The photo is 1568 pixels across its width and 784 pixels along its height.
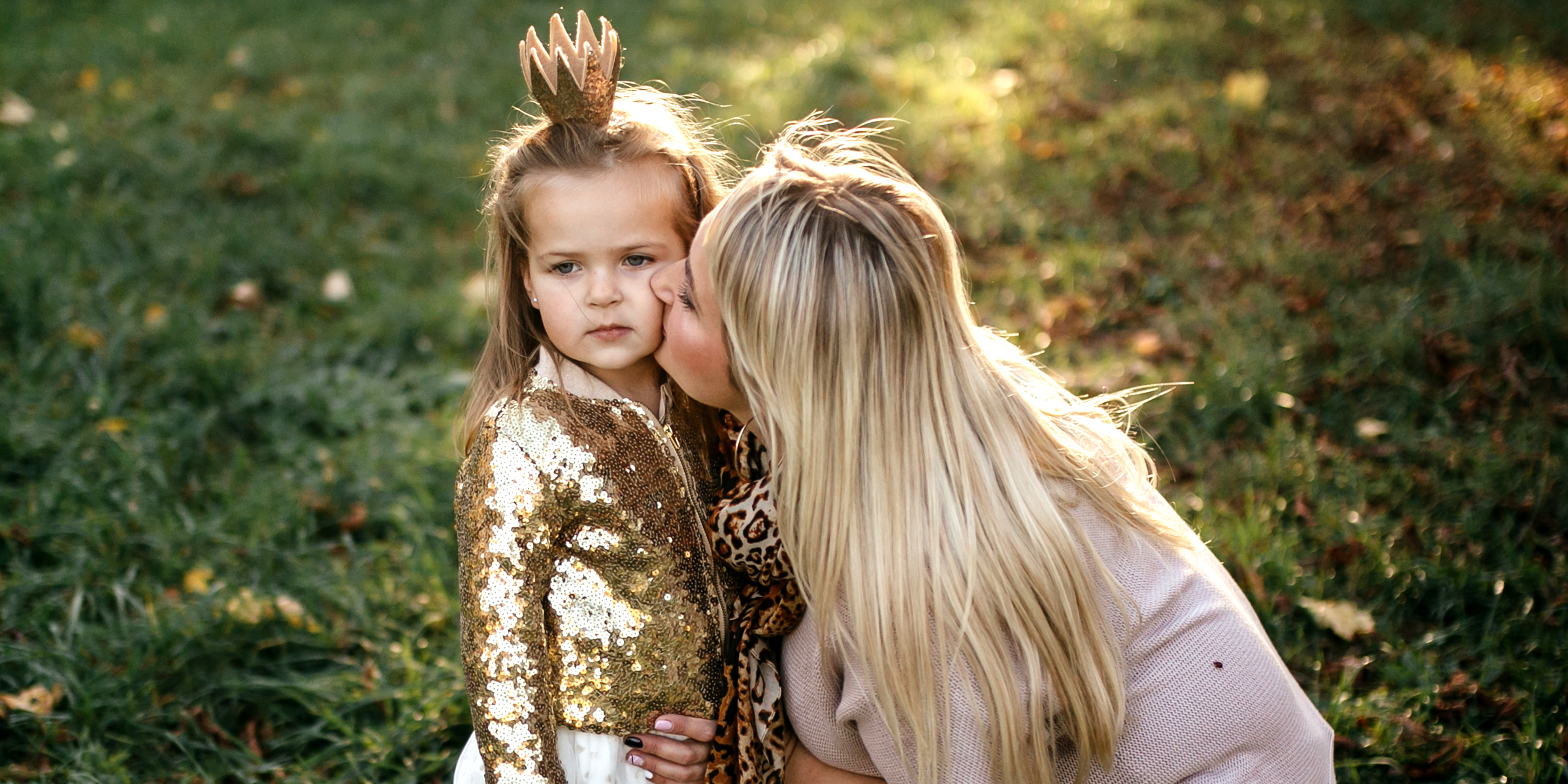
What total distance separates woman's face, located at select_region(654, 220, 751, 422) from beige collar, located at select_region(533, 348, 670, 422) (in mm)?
142

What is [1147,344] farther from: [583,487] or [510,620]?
[510,620]

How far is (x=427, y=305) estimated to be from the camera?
4.27m

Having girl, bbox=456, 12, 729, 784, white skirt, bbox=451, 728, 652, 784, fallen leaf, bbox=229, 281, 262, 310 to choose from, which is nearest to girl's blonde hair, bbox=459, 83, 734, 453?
girl, bbox=456, 12, 729, 784

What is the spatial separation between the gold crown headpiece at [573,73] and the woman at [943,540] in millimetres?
366

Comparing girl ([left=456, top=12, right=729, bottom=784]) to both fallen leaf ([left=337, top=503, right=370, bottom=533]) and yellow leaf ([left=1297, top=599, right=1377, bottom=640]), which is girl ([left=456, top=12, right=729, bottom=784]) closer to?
fallen leaf ([left=337, top=503, right=370, bottom=533])

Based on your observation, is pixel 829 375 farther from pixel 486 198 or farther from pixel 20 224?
pixel 20 224

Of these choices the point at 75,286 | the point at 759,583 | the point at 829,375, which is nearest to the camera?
the point at 829,375

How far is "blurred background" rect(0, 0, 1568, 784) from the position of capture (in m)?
2.59

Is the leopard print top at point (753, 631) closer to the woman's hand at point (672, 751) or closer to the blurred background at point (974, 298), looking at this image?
the woman's hand at point (672, 751)

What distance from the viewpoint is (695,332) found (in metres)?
1.86

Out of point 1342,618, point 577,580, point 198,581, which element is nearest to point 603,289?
point 577,580

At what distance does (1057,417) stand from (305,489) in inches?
90.8

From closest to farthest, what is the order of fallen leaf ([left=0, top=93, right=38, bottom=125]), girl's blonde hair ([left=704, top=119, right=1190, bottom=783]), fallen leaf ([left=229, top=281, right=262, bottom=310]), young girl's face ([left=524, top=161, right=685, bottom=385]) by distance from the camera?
1. girl's blonde hair ([left=704, top=119, right=1190, bottom=783])
2. young girl's face ([left=524, top=161, right=685, bottom=385])
3. fallen leaf ([left=229, top=281, right=262, bottom=310])
4. fallen leaf ([left=0, top=93, right=38, bottom=125])

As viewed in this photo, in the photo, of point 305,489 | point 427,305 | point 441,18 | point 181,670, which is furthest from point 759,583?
point 441,18
